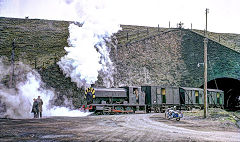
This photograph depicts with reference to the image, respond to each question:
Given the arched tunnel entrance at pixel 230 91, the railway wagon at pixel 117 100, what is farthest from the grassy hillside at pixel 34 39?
the arched tunnel entrance at pixel 230 91

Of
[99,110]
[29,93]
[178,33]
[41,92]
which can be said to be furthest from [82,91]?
[178,33]

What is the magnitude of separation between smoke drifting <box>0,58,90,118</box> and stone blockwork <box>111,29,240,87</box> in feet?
38.0

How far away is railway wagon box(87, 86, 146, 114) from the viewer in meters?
22.8

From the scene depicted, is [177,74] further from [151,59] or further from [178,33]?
[178,33]

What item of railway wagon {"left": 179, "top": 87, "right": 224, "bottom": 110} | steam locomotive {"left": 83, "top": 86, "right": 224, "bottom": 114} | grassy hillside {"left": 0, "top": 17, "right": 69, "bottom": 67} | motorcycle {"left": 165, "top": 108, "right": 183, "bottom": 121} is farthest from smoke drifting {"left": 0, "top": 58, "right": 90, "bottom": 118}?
railway wagon {"left": 179, "top": 87, "right": 224, "bottom": 110}

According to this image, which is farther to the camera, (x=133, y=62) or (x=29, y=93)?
(x=133, y=62)

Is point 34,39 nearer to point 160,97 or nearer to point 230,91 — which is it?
point 160,97

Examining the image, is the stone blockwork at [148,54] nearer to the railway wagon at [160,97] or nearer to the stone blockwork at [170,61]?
the stone blockwork at [170,61]

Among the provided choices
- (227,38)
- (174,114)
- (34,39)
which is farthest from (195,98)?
(34,39)

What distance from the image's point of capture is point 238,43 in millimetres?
53375

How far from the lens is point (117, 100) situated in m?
24.6

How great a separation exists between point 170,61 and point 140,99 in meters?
20.5

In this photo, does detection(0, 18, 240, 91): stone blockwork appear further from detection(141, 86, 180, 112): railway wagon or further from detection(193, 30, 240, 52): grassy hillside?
detection(141, 86, 180, 112): railway wagon

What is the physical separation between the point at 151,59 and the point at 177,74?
5095mm
